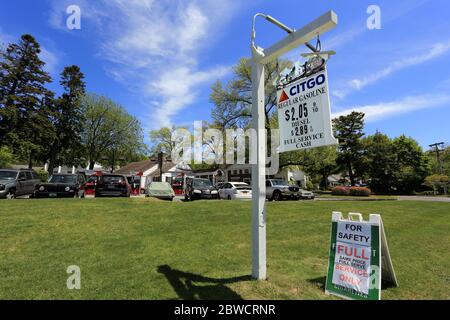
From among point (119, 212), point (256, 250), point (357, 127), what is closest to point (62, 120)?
point (119, 212)

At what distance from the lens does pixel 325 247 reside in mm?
6934

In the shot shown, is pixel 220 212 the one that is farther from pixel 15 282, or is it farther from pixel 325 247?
pixel 15 282

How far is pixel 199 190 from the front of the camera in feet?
67.7

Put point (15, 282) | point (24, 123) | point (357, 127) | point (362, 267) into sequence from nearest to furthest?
point (362, 267) < point (15, 282) < point (24, 123) < point (357, 127)

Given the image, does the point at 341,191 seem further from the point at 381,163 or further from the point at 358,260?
the point at 358,260

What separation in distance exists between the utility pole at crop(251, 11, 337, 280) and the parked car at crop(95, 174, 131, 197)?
13.1 m

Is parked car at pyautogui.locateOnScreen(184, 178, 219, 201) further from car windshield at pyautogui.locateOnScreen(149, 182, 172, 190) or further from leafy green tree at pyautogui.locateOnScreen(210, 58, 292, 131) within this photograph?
leafy green tree at pyautogui.locateOnScreen(210, 58, 292, 131)

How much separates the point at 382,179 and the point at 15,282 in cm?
5317

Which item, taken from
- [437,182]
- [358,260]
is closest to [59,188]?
[358,260]

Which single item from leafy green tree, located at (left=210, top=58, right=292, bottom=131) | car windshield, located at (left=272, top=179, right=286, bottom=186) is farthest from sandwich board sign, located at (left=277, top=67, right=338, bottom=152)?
leafy green tree, located at (left=210, top=58, right=292, bottom=131)

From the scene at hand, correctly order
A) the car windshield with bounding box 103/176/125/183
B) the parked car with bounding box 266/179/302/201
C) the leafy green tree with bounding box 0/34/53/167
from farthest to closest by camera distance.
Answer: the leafy green tree with bounding box 0/34/53/167 < the parked car with bounding box 266/179/302/201 < the car windshield with bounding box 103/176/125/183

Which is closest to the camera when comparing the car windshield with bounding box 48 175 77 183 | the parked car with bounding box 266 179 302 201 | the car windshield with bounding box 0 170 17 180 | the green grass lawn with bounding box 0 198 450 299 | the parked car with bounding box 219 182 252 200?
the green grass lawn with bounding box 0 198 450 299

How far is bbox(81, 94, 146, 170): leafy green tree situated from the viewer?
47.2 meters

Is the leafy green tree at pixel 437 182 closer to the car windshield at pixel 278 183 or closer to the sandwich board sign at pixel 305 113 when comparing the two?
the car windshield at pixel 278 183
